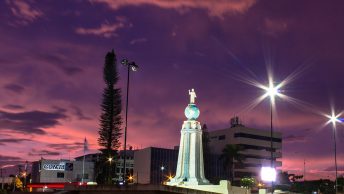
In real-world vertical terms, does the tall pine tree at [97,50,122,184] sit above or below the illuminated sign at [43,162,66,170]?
above

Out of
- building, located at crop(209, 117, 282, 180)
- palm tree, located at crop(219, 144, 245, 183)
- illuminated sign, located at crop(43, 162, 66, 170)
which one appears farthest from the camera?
building, located at crop(209, 117, 282, 180)

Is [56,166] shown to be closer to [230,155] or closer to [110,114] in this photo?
[230,155]

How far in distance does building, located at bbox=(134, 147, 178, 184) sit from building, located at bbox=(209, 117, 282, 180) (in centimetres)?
2164

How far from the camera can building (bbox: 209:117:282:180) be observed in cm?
14125

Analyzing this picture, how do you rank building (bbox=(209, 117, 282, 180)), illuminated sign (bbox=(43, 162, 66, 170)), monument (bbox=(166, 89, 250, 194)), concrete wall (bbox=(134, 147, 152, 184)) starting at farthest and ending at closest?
1. building (bbox=(209, 117, 282, 180))
2. illuminated sign (bbox=(43, 162, 66, 170))
3. concrete wall (bbox=(134, 147, 152, 184))
4. monument (bbox=(166, 89, 250, 194))

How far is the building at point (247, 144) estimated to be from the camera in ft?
463

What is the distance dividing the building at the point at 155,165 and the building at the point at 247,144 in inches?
852

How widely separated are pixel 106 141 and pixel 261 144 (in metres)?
74.6

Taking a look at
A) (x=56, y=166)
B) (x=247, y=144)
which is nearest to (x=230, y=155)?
(x=247, y=144)

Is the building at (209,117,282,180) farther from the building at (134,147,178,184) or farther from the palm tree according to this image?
the building at (134,147,178,184)

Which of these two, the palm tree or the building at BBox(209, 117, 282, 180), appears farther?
the building at BBox(209, 117, 282, 180)

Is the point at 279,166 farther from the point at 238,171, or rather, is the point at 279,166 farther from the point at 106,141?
the point at 106,141

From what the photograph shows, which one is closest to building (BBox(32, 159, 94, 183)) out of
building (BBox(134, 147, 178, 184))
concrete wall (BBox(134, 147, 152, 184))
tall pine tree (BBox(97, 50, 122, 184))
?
concrete wall (BBox(134, 147, 152, 184))

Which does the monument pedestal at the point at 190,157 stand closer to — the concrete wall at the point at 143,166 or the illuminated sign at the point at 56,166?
the concrete wall at the point at 143,166
